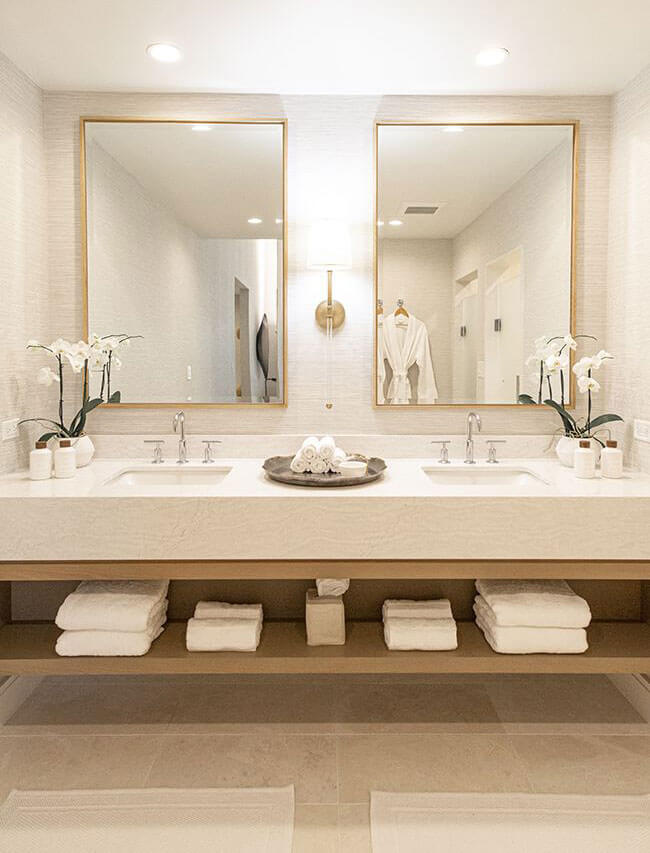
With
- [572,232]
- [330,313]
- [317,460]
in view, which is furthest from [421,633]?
[572,232]

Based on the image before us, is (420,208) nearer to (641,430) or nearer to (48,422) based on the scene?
(641,430)

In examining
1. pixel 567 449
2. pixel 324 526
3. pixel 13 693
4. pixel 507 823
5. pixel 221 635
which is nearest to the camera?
pixel 507 823

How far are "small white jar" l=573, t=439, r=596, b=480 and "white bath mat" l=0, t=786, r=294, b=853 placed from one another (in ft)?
4.63

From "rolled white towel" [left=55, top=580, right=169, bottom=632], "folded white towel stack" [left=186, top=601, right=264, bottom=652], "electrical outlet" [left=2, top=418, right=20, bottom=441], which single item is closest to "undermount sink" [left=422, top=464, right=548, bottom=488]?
"folded white towel stack" [left=186, top=601, right=264, bottom=652]

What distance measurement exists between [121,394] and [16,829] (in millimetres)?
1542

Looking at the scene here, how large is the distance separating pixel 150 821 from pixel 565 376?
216cm

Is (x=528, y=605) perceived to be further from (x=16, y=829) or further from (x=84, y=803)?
(x=16, y=829)

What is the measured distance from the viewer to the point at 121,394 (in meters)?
2.75

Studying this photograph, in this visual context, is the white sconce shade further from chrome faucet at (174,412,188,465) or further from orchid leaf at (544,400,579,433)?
orchid leaf at (544,400,579,433)

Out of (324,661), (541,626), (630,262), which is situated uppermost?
(630,262)

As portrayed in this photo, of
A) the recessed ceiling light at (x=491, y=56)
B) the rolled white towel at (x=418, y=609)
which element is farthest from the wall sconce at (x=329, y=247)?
the rolled white towel at (x=418, y=609)

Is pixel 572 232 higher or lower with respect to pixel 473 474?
higher

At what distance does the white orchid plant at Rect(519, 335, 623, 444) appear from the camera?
8.32ft

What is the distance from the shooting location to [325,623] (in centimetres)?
226
